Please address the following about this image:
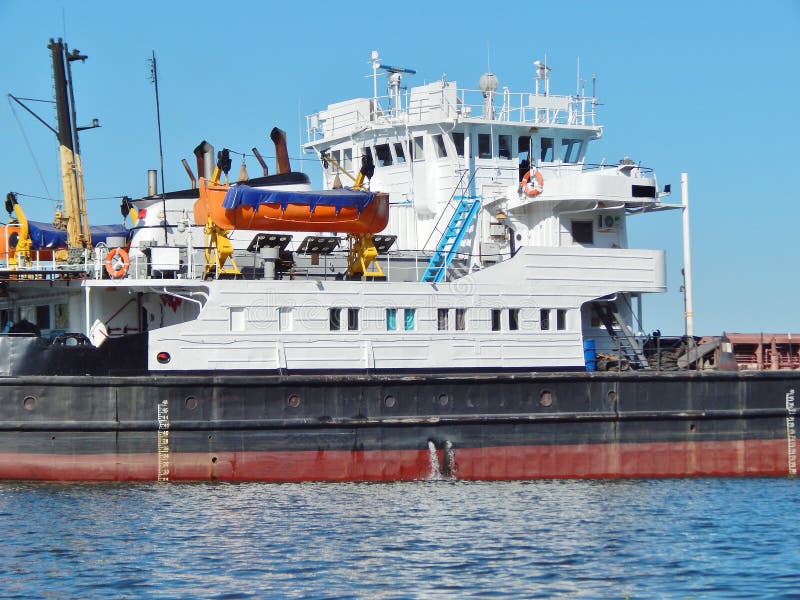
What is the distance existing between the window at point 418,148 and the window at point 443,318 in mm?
4636

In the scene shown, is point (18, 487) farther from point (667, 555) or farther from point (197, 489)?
point (667, 555)

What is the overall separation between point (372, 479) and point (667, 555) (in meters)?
6.56

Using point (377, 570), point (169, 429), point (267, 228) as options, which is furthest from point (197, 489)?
point (377, 570)

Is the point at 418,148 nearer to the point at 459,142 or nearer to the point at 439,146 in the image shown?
the point at 439,146

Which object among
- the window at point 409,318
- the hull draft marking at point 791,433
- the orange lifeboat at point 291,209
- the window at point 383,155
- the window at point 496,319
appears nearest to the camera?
the orange lifeboat at point 291,209

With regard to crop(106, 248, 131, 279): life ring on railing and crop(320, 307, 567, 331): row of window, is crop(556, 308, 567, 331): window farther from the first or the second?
crop(106, 248, 131, 279): life ring on railing

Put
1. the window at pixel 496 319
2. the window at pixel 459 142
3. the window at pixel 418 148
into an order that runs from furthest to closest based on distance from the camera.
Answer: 1. the window at pixel 418 148
2. the window at pixel 459 142
3. the window at pixel 496 319

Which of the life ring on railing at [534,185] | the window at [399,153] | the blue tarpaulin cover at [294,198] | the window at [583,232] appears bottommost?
the window at [583,232]

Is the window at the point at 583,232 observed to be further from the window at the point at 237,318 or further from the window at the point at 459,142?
the window at the point at 237,318

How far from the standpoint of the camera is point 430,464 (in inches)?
825

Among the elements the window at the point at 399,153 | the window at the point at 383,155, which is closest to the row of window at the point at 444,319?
the window at the point at 399,153

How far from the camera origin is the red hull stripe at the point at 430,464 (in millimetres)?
19719

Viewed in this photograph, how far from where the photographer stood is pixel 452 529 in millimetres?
16594

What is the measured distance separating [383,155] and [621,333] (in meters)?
6.42
